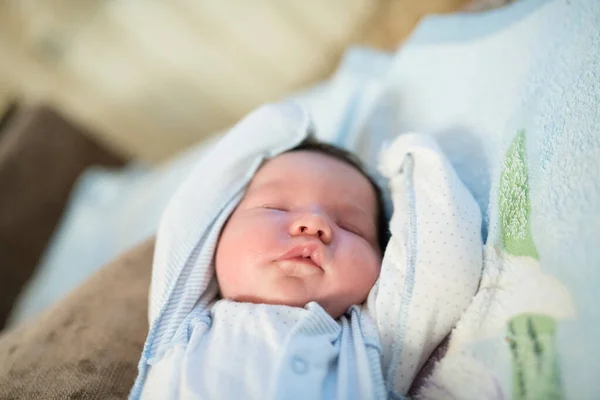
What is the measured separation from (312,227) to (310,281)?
0.07 m

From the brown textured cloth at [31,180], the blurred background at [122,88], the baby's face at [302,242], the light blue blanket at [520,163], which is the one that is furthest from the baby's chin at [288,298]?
the brown textured cloth at [31,180]

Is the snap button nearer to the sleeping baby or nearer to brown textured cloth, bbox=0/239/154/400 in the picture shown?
the sleeping baby

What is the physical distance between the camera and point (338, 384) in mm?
550

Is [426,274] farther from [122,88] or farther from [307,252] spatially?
[122,88]

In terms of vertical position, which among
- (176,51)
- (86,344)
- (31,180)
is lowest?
(86,344)

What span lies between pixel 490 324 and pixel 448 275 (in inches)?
3.0

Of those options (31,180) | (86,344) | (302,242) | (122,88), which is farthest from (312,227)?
(122,88)

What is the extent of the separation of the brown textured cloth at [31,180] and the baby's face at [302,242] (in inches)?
32.5

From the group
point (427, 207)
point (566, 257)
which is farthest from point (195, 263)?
point (566, 257)

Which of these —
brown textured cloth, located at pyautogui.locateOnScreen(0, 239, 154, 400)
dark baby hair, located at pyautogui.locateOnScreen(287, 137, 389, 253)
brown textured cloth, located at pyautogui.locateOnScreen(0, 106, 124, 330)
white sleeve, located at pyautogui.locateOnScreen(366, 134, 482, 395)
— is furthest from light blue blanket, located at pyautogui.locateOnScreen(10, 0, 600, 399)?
brown textured cloth, located at pyautogui.locateOnScreen(0, 106, 124, 330)

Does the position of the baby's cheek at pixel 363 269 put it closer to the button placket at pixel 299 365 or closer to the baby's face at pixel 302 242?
the baby's face at pixel 302 242

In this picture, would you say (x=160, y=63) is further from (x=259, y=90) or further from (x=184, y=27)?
(x=259, y=90)

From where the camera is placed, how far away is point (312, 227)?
64cm

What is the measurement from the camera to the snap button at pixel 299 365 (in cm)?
55
